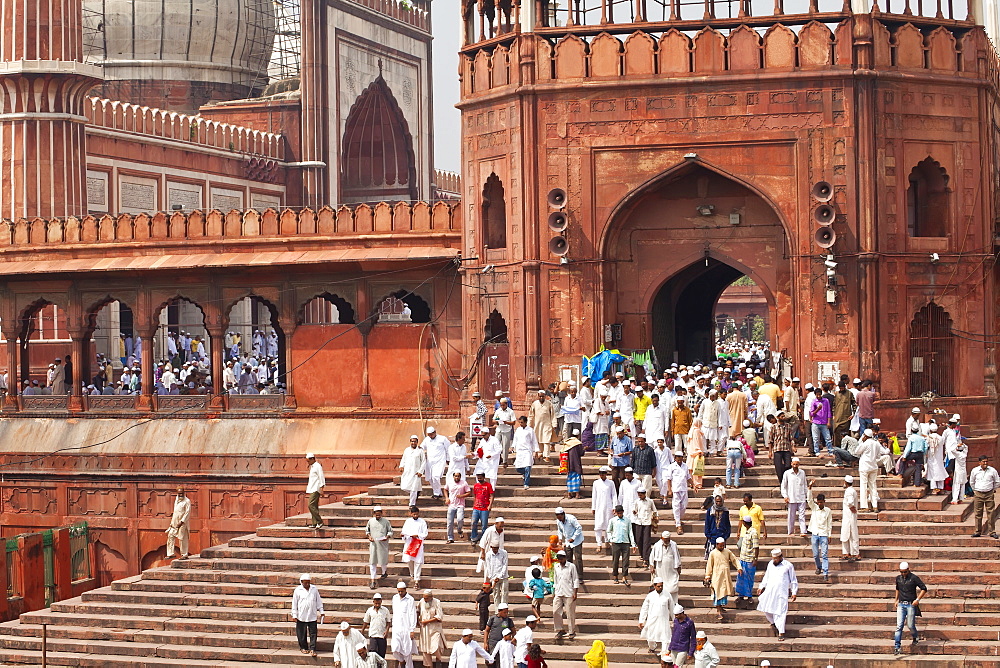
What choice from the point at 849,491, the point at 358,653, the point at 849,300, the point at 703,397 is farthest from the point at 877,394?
the point at 358,653

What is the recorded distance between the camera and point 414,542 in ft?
56.8

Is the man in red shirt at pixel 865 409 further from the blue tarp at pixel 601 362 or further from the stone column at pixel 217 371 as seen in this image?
the stone column at pixel 217 371

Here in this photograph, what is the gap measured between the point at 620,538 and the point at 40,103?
63.5 ft

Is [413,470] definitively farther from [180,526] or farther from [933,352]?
[933,352]

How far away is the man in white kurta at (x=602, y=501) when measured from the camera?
17.4 metres

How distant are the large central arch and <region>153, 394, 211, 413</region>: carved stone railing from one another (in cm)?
710

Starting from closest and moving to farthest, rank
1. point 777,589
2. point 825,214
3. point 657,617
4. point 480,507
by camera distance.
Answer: point 657,617, point 777,589, point 480,507, point 825,214

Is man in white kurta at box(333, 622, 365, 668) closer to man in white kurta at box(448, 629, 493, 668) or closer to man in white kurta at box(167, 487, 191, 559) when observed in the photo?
man in white kurta at box(448, 629, 493, 668)

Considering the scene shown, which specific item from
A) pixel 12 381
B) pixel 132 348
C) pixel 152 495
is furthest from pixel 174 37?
pixel 152 495

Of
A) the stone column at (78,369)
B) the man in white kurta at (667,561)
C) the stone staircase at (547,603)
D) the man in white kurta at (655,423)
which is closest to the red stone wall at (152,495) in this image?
the stone column at (78,369)

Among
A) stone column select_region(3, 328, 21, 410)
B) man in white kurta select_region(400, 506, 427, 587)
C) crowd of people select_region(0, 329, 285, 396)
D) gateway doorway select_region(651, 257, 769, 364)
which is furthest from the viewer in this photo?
stone column select_region(3, 328, 21, 410)

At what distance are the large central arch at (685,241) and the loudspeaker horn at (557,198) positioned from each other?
2.51ft

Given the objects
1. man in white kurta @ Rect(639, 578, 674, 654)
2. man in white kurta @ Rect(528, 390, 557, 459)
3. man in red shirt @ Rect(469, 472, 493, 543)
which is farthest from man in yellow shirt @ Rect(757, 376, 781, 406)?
man in white kurta @ Rect(639, 578, 674, 654)

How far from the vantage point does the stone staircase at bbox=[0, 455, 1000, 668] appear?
52.1 feet
